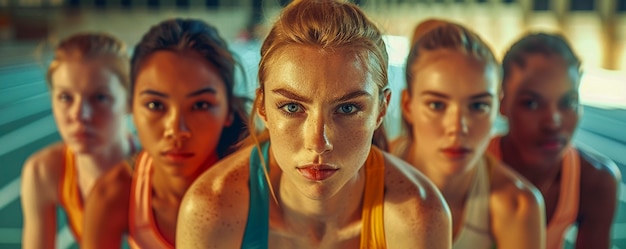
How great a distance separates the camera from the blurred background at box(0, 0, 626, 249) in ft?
3.62

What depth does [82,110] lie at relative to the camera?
3.92 ft

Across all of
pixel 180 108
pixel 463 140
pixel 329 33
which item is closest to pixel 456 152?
pixel 463 140

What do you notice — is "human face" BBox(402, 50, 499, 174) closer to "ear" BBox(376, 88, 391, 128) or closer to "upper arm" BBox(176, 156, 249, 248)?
"ear" BBox(376, 88, 391, 128)

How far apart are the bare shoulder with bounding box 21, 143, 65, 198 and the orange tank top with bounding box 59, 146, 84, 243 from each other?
0.03 ft

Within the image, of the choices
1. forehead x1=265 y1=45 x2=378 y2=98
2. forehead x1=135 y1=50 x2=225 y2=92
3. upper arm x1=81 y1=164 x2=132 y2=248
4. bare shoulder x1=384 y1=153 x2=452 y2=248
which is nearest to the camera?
forehead x1=265 y1=45 x2=378 y2=98

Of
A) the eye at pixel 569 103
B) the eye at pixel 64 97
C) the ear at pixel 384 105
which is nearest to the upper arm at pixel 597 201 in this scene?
the eye at pixel 569 103

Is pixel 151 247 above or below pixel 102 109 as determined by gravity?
below

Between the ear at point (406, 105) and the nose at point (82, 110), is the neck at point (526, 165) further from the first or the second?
the nose at point (82, 110)

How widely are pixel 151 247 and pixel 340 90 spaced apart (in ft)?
1.71

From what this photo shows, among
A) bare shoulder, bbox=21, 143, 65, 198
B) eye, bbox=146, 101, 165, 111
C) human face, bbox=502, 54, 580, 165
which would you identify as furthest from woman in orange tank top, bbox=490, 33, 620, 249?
bare shoulder, bbox=21, 143, 65, 198

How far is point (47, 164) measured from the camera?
1.28 m

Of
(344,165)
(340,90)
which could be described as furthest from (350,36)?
(344,165)

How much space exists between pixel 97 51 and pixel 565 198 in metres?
0.86

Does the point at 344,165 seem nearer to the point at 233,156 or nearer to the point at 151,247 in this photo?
the point at 233,156
